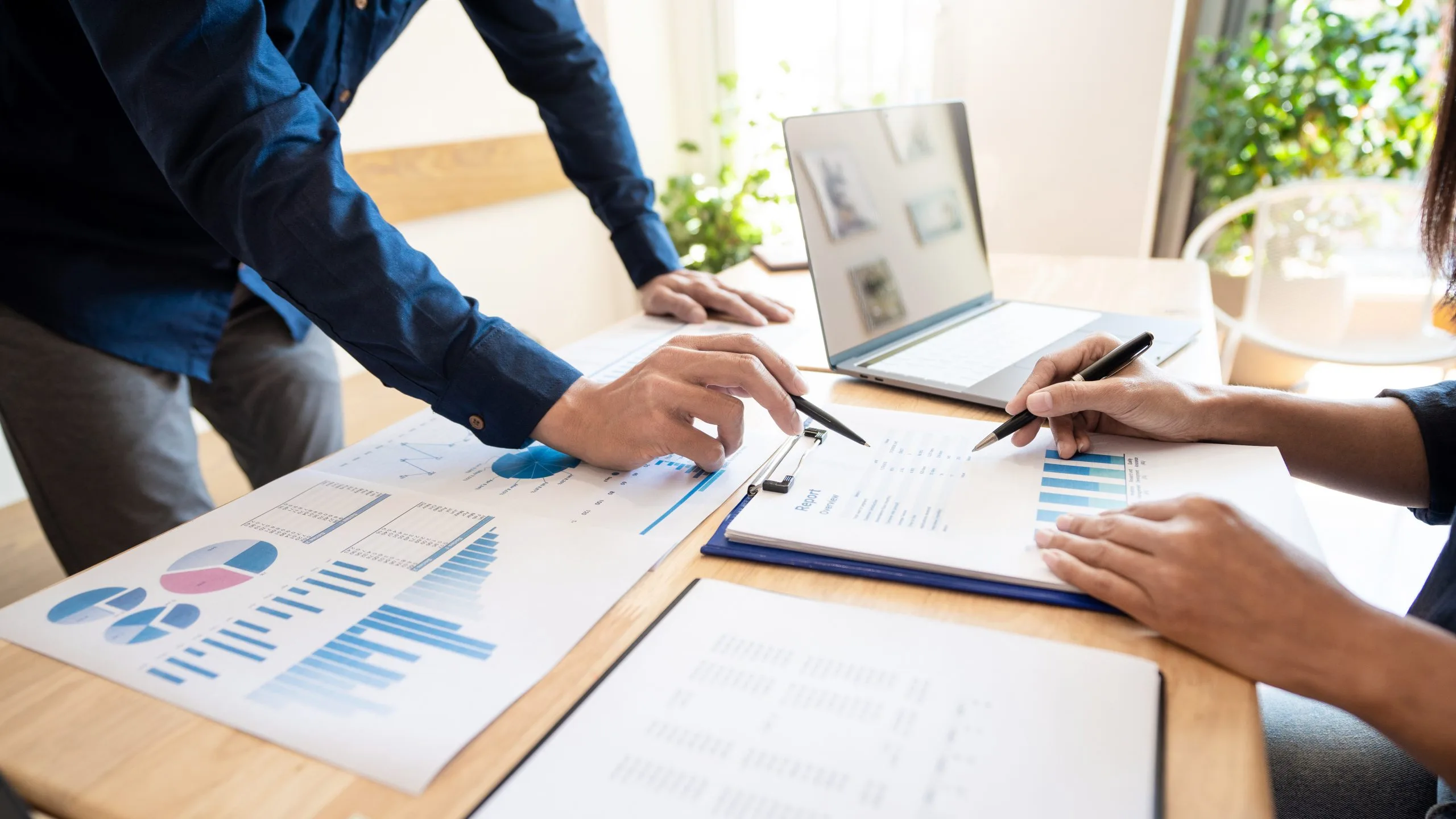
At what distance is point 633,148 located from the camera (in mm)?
1423

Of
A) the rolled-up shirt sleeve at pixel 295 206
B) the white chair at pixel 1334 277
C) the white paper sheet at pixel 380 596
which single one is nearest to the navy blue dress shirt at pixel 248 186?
the rolled-up shirt sleeve at pixel 295 206

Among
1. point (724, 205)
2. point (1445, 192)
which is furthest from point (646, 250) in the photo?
point (724, 205)

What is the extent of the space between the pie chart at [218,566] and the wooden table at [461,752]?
0.09 metres

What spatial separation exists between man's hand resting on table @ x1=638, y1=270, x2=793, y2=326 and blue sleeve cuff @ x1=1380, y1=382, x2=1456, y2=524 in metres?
0.76

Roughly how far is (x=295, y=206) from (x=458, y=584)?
0.40m

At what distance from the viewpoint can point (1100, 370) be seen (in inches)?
30.3

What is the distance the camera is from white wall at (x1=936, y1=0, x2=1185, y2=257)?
8.28 feet

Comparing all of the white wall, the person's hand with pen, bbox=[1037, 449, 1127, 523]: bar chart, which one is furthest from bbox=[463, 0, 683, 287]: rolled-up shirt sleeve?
the white wall

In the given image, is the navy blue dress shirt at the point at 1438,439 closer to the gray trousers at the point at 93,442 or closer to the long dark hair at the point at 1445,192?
the long dark hair at the point at 1445,192

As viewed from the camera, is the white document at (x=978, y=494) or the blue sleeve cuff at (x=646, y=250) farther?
the blue sleeve cuff at (x=646, y=250)

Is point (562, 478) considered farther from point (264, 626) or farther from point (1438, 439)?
point (1438, 439)

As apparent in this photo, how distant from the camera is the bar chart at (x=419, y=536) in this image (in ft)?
2.08

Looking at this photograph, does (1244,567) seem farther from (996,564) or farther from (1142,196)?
(1142,196)

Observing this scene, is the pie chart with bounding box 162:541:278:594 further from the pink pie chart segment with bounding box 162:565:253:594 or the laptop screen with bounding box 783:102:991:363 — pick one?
the laptop screen with bounding box 783:102:991:363
